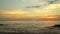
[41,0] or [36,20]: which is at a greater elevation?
[41,0]

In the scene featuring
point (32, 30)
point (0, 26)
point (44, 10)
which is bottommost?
point (32, 30)

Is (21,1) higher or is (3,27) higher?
(21,1)

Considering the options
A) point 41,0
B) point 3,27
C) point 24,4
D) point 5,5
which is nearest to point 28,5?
point 24,4

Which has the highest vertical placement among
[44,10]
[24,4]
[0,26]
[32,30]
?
[24,4]

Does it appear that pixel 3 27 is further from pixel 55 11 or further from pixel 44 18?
pixel 55 11

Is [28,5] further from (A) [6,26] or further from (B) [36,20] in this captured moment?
(A) [6,26]

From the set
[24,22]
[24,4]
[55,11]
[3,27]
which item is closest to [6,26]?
[3,27]
